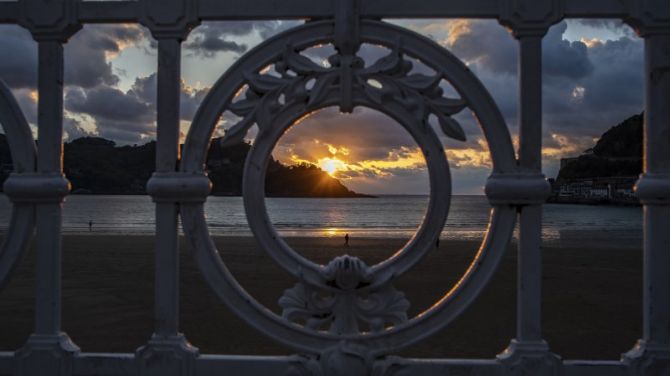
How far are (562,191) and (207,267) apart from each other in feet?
200

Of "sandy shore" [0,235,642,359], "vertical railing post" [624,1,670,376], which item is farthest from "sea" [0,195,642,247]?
"vertical railing post" [624,1,670,376]

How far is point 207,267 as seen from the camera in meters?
2.72

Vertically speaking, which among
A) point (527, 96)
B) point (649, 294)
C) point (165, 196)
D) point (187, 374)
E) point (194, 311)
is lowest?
point (194, 311)

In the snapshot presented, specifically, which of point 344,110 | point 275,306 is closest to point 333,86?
point 344,110

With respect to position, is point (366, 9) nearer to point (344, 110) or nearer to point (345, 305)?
point (344, 110)

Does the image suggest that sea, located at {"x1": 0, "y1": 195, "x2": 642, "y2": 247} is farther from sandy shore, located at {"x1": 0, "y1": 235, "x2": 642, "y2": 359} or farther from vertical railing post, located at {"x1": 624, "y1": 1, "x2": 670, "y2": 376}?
vertical railing post, located at {"x1": 624, "y1": 1, "x2": 670, "y2": 376}

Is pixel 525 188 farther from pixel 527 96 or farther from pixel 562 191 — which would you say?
pixel 562 191

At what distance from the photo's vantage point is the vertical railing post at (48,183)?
2.73m

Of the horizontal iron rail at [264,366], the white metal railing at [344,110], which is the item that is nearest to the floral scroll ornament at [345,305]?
the white metal railing at [344,110]

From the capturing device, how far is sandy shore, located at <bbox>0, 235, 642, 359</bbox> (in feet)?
18.0

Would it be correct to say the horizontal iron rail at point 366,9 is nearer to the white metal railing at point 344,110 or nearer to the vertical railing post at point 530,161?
the white metal railing at point 344,110

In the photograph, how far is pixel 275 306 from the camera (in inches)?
276

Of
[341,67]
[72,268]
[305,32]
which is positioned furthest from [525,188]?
[72,268]

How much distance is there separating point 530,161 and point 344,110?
0.93 m
